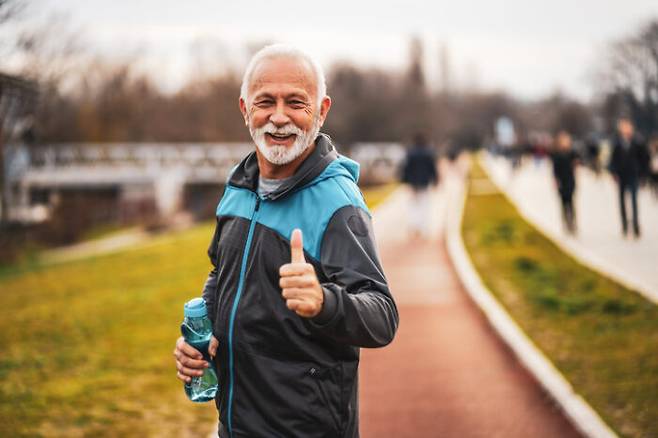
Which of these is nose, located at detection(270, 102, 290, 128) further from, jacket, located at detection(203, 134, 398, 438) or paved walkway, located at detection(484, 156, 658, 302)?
paved walkway, located at detection(484, 156, 658, 302)

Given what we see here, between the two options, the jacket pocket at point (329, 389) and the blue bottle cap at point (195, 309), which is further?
the blue bottle cap at point (195, 309)

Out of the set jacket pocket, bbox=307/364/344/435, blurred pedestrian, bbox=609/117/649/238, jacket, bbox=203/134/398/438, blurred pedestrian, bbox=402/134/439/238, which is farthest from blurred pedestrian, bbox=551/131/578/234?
jacket pocket, bbox=307/364/344/435

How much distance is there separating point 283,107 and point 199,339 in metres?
0.89

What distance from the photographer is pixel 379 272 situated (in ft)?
7.23

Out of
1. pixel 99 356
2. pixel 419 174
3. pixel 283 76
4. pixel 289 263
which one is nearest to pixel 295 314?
pixel 289 263

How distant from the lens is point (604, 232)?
13.8 meters

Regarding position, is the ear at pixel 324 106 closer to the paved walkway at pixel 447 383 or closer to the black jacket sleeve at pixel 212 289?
the black jacket sleeve at pixel 212 289

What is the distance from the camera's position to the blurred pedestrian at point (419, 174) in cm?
1479

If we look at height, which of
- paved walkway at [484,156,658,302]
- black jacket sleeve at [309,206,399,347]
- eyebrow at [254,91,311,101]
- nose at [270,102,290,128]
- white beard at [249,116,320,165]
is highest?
eyebrow at [254,91,311,101]

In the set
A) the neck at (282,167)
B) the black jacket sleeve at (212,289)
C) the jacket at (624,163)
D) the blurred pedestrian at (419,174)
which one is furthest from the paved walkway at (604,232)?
the neck at (282,167)

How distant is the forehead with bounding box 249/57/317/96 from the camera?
2316 millimetres

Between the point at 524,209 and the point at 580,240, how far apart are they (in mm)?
7046

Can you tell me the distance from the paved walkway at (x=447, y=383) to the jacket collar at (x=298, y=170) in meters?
3.01

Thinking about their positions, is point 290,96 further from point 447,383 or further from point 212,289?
point 447,383
